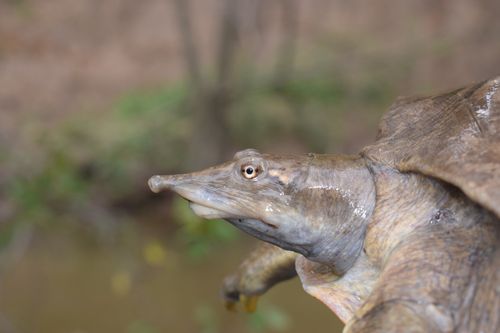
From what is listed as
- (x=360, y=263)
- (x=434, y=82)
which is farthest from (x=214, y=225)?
(x=434, y=82)

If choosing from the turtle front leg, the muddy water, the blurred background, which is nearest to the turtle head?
the turtle front leg

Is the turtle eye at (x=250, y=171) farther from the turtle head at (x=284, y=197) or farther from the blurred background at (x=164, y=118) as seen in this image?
the blurred background at (x=164, y=118)

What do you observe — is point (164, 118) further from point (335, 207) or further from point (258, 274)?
point (335, 207)

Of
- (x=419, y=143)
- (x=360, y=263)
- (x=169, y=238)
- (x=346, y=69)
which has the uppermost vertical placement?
(x=419, y=143)

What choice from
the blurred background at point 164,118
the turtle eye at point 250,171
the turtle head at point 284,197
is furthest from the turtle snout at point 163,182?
the blurred background at point 164,118

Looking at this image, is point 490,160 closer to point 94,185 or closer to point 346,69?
point 94,185
